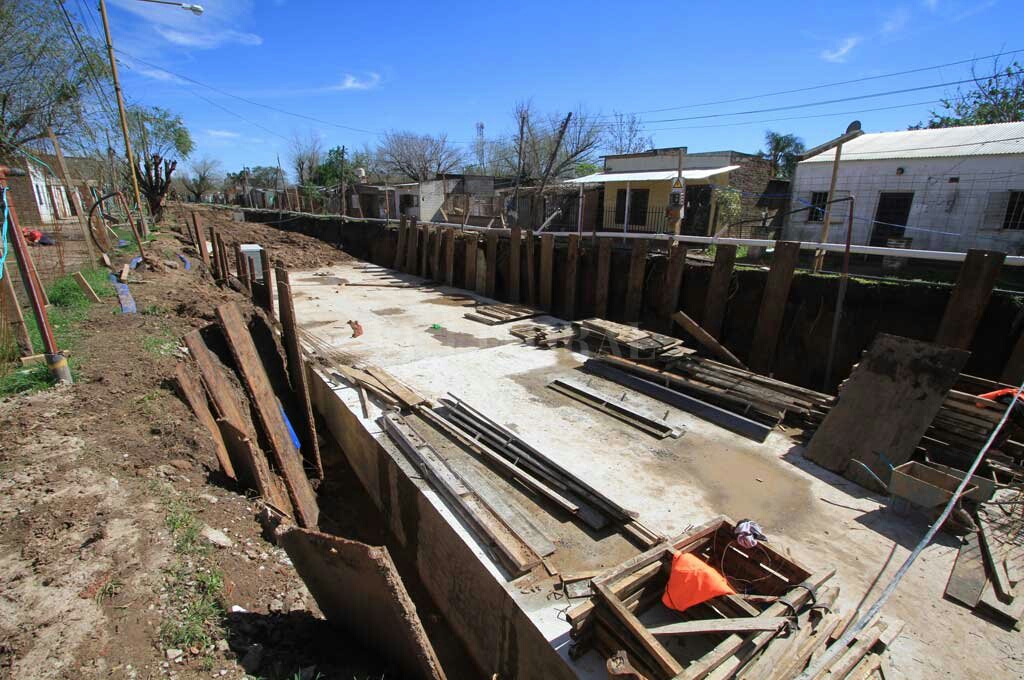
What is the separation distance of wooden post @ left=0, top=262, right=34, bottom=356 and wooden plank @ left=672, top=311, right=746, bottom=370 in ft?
28.8

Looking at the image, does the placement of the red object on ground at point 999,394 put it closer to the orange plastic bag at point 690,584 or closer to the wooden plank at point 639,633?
the orange plastic bag at point 690,584

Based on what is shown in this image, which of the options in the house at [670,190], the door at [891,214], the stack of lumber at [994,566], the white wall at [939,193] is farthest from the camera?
the house at [670,190]

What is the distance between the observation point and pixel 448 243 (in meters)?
15.3

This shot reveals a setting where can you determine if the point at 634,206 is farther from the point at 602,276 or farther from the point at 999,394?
the point at 999,394

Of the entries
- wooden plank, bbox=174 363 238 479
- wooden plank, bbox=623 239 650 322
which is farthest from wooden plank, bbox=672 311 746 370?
wooden plank, bbox=174 363 238 479

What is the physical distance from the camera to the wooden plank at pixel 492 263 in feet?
43.7

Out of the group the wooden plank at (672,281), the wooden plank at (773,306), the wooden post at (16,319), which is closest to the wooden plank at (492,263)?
the wooden plank at (672,281)

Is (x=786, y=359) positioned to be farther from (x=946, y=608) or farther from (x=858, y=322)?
(x=946, y=608)

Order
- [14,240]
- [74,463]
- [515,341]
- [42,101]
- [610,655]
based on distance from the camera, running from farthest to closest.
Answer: [42,101] < [515,341] < [14,240] < [74,463] < [610,655]

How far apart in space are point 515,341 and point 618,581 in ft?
22.2

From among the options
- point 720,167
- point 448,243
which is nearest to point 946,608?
point 448,243

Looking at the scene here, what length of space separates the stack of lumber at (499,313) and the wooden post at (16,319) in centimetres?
745

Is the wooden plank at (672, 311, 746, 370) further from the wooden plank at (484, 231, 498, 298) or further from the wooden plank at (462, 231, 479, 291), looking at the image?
the wooden plank at (462, 231, 479, 291)

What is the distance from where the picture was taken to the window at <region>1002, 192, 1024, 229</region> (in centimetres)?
1356
